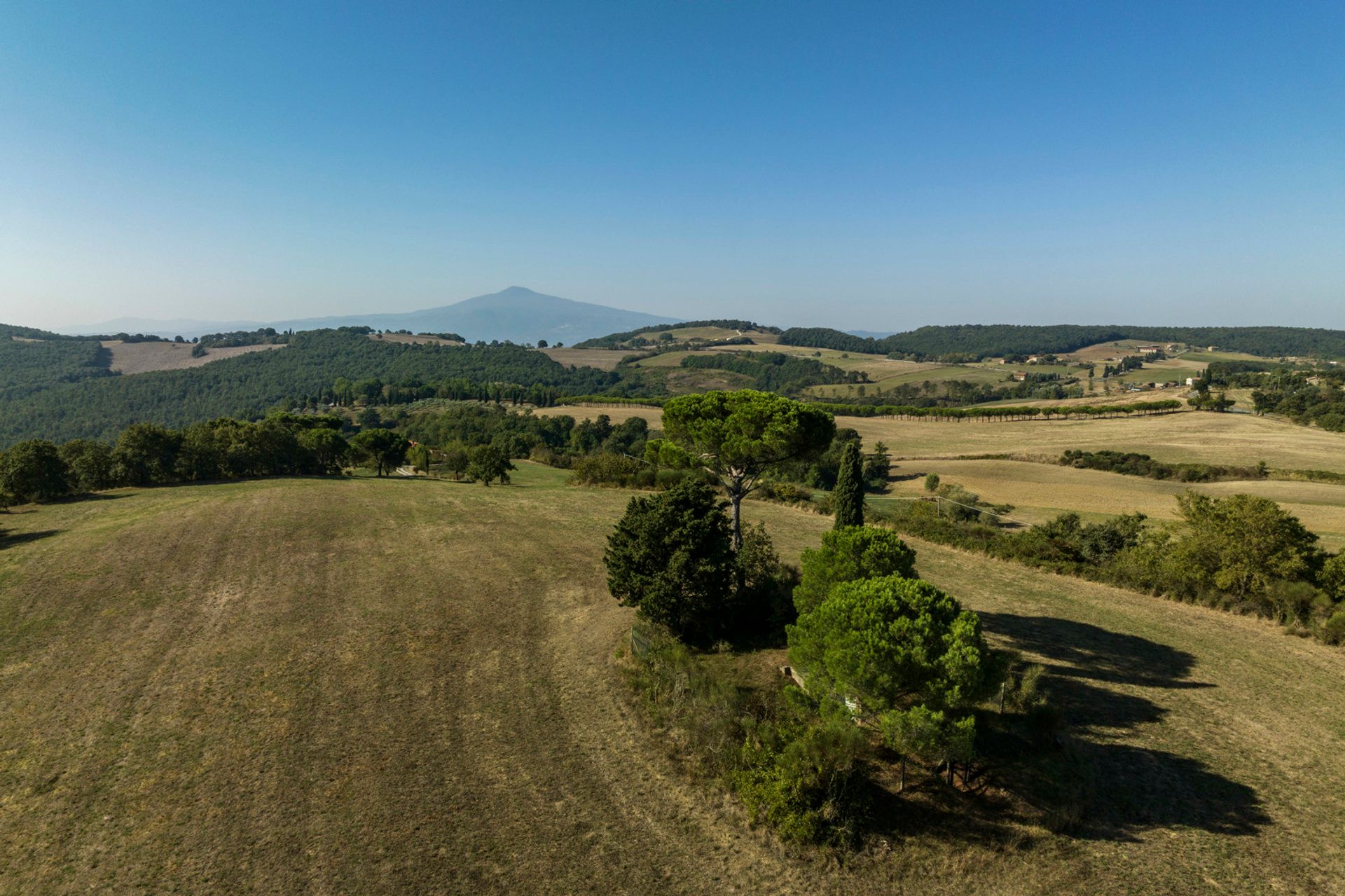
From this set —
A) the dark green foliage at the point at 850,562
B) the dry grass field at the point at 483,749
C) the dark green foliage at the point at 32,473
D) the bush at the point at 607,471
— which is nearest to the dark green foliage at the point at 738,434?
the dark green foliage at the point at 850,562

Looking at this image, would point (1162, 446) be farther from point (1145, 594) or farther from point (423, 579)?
point (423, 579)

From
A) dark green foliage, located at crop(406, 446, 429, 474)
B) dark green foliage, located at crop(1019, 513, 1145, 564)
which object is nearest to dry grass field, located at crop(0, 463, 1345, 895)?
dark green foliage, located at crop(1019, 513, 1145, 564)

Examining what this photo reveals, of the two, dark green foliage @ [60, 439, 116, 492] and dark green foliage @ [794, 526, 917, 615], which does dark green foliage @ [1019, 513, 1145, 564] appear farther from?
dark green foliage @ [60, 439, 116, 492]

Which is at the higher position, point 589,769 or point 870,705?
point 870,705

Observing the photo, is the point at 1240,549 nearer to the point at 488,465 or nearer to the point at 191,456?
the point at 488,465

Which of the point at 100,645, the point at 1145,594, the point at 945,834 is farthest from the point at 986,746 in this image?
the point at 100,645

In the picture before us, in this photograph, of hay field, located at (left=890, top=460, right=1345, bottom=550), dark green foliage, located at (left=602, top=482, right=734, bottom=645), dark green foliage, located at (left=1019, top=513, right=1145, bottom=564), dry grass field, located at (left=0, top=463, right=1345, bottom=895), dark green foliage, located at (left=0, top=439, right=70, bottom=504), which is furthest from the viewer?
hay field, located at (left=890, top=460, right=1345, bottom=550)
